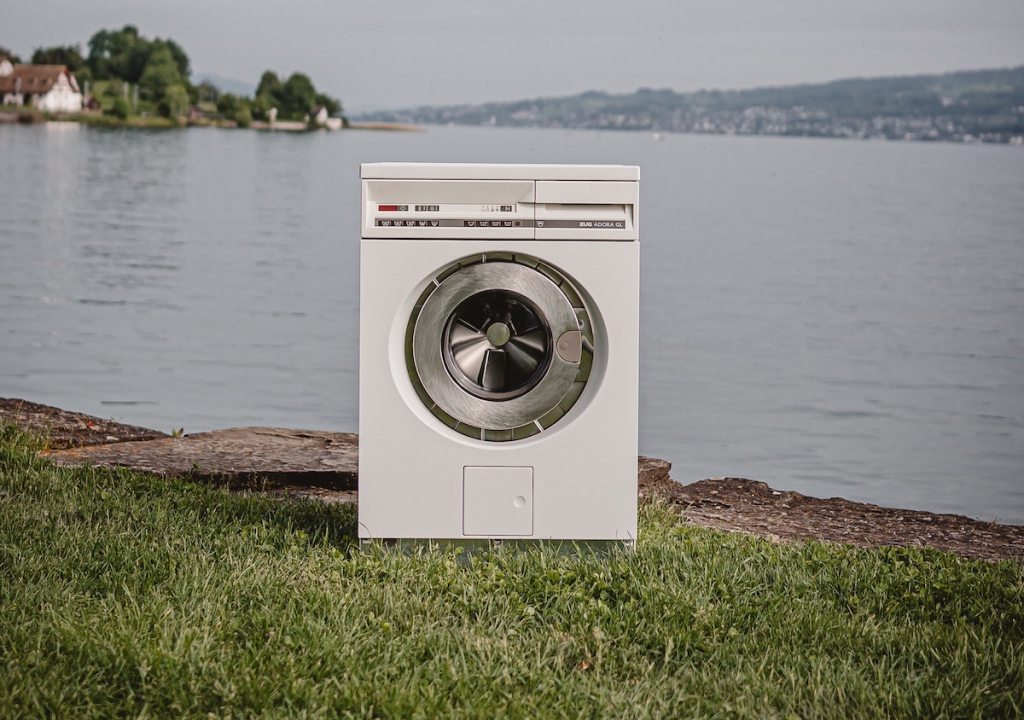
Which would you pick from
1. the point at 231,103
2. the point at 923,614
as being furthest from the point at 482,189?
the point at 231,103

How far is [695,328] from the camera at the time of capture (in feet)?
49.3

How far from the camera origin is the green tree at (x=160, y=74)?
207ft

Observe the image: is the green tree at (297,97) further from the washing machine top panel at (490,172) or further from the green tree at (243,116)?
the washing machine top panel at (490,172)

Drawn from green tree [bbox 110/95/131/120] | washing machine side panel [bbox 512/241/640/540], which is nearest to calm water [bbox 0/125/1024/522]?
washing machine side panel [bbox 512/241/640/540]

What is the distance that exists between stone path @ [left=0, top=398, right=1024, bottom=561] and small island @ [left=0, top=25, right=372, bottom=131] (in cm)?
5834

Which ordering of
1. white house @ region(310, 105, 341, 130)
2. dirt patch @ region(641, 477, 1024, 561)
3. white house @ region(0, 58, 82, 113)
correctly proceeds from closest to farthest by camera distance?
dirt patch @ region(641, 477, 1024, 561)
white house @ region(0, 58, 82, 113)
white house @ region(310, 105, 341, 130)

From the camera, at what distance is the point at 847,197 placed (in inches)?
1628

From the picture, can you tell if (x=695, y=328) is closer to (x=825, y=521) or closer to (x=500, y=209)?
(x=825, y=521)

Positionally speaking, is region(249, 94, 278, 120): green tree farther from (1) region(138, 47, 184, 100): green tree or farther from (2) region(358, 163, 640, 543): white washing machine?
(2) region(358, 163, 640, 543): white washing machine

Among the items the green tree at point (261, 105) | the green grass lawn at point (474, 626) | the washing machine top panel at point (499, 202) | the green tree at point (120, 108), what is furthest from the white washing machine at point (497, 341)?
the green tree at point (261, 105)

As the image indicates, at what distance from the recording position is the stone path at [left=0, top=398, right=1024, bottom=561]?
5.04m

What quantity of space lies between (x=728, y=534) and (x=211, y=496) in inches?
72.6

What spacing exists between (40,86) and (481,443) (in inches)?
2444

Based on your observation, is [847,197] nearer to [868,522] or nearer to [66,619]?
[868,522]
